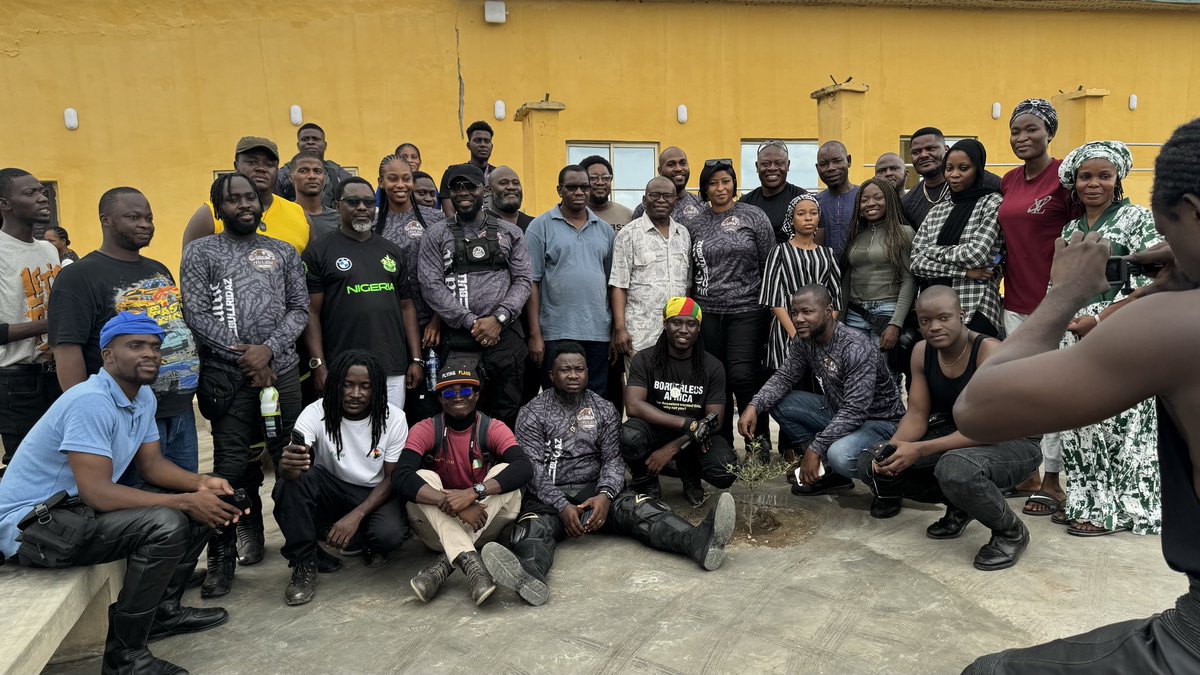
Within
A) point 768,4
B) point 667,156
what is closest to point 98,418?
point 667,156

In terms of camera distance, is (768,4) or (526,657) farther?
(768,4)

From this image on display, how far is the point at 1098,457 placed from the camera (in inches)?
174

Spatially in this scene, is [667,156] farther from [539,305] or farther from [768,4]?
[768,4]

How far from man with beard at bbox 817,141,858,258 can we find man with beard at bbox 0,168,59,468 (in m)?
4.81

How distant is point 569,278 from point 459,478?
1700 mm

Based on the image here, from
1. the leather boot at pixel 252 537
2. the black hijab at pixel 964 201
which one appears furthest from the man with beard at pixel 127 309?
the black hijab at pixel 964 201

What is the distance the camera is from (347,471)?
4.24 m

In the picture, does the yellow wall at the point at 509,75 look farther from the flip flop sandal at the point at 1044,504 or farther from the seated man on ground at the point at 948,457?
the flip flop sandal at the point at 1044,504

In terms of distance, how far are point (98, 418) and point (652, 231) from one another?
11.5ft

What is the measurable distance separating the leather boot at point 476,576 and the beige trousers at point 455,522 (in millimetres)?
40

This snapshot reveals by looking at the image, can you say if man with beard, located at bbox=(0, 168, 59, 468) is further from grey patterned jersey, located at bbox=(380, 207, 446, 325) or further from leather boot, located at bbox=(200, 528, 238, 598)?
grey patterned jersey, located at bbox=(380, 207, 446, 325)

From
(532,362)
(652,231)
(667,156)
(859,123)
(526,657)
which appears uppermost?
(859,123)

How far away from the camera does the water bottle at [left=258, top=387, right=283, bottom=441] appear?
4.25 metres

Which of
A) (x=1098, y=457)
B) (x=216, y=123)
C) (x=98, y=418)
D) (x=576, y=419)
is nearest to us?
(x=98, y=418)
